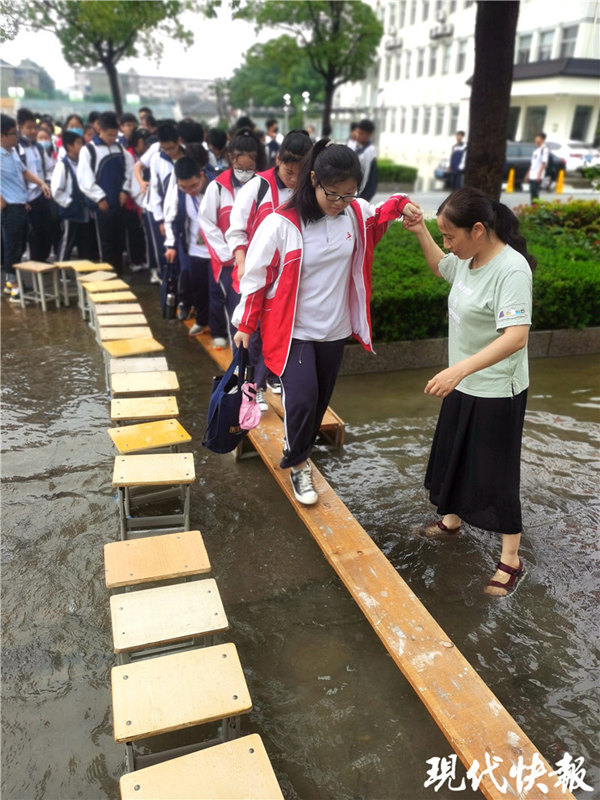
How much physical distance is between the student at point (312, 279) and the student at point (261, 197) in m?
0.52

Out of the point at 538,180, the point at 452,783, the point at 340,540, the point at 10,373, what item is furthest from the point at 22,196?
the point at 538,180

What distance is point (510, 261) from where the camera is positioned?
262cm

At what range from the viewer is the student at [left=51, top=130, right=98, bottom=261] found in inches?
314

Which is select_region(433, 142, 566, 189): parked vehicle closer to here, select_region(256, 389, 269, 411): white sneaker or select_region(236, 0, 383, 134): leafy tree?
select_region(236, 0, 383, 134): leafy tree

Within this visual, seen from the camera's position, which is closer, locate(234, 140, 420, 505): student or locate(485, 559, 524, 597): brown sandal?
locate(234, 140, 420, 505): student

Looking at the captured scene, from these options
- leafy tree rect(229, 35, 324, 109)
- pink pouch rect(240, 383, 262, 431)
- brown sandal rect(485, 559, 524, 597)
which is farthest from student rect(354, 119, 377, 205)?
leafy tree rect(229, 35, 324, 109)

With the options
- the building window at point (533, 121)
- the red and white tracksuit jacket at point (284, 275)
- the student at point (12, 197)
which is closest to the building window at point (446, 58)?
the building window at point (533, 121)

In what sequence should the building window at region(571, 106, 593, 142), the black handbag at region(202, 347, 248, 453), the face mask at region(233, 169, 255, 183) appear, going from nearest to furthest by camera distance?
the black handbag at region(202, 347, 248, 453), the face mask at region(233, 169, 255, 183), the building window at region(571, 106, 593, 142)

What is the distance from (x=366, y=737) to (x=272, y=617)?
2.42 feet

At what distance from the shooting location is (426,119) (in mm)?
39906

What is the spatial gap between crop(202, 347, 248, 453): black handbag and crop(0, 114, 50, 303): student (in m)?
5.31

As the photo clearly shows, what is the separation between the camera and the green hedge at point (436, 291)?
5840 millimetres

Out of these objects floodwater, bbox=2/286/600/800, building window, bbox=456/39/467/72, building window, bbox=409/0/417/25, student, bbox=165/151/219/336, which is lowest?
floodwater, bbox=2/286/600/800

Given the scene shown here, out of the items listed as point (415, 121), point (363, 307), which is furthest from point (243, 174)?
point (415, 121)
